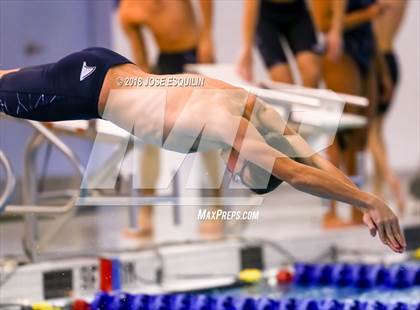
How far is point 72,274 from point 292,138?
1776 millimetres

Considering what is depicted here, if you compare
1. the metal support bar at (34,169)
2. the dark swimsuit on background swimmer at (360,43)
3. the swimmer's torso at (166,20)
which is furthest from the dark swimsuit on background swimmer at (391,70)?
the metal support bar at (34,169)

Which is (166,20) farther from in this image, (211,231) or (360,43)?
(360,43)

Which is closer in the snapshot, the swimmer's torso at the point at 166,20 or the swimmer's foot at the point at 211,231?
the swimmer's torso at the point at 166,20

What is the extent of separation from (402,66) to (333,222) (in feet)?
3.24

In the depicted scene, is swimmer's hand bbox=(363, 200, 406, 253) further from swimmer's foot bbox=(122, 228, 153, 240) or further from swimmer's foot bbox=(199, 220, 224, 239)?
swimmer's foot bbox=(122, 228, 153, 240)

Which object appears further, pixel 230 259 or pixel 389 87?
pixel 389 87

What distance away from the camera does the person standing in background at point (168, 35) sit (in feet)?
12.8

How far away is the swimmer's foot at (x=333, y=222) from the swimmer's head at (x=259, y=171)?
2.66 meters

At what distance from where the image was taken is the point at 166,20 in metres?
4.11

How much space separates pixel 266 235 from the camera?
4820 millimetres

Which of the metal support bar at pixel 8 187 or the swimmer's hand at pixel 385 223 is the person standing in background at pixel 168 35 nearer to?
the metal support bar at pixel 8 187

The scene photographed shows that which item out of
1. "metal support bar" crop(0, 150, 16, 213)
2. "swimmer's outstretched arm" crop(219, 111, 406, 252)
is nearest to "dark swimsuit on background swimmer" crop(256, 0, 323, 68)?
"metal support bar" crop(0, 150, 16, 213)

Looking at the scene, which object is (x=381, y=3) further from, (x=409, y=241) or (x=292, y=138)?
(x=292, y=138)

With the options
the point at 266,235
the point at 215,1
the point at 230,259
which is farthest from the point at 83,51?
the point at 266,235
